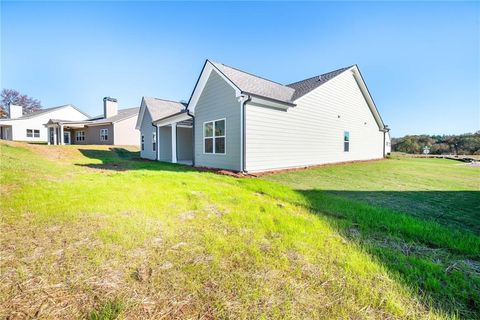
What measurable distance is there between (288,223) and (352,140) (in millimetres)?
13475

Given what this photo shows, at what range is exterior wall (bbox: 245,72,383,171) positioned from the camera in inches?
355

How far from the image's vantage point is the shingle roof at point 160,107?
1676 cm

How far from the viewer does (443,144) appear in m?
34.7

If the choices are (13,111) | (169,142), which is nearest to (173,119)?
(169,142)

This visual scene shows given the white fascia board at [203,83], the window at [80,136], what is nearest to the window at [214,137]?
the white fascia board at [203,83]

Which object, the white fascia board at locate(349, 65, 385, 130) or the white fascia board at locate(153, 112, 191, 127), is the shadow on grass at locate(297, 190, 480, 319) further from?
the white fascia board at locate(349, 65, 385, 130)

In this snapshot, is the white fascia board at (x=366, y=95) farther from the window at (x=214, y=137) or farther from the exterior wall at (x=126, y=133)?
the exterior wall at (x=126, y=133)

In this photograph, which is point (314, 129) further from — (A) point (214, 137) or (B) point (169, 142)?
(B) point (169, 142)

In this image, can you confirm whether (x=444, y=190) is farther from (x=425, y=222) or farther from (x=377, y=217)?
(x=377, y=217)

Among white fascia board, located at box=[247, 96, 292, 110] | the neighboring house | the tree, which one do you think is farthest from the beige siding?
→ the tree

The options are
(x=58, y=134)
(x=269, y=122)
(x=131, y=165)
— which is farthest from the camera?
(x=58, y=134)

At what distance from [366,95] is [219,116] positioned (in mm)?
11999

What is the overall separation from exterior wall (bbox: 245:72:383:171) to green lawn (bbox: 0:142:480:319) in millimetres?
5050

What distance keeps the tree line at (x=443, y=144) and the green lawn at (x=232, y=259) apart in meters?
41.1
